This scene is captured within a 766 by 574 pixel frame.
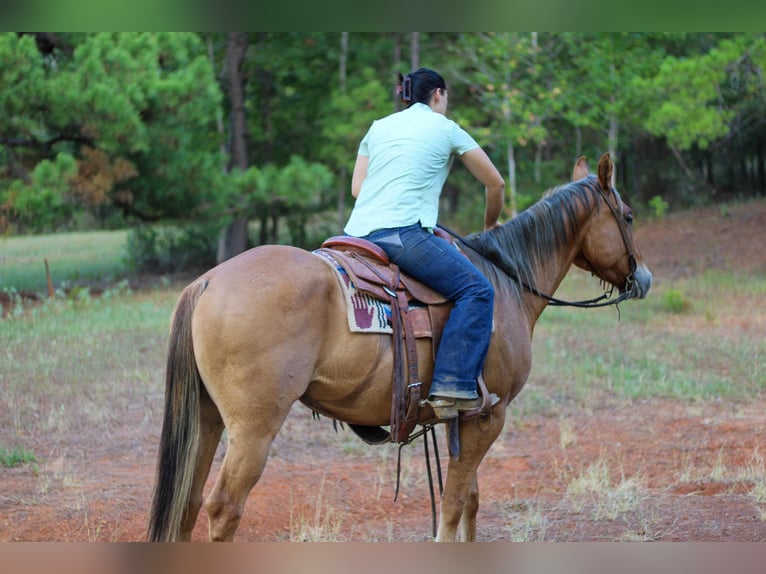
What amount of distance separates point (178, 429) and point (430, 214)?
4.11 ft

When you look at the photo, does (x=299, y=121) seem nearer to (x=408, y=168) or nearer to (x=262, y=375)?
(x=408, y=168)

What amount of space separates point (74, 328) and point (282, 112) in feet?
25.0

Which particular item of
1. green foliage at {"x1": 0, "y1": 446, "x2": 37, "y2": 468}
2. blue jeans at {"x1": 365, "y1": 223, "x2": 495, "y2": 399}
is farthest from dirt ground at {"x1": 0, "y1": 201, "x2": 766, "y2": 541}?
blue jeans at {"x1": 365, "y1": 223, "x2": 495, "y2": 399}

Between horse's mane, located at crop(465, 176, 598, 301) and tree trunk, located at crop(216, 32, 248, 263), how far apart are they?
7.62 metres

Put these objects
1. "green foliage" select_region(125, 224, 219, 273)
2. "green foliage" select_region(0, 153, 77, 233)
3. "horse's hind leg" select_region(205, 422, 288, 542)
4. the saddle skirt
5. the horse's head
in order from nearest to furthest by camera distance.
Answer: "horse's hind leg" select_region(205, 422, 288, 542) → the saddle skirt → the horse's head → "green foliage" select_region(0, 153, 77, 233) → "green foliage" select_region(125, 224, 219, 273)

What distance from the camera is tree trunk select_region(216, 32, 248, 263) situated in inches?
434

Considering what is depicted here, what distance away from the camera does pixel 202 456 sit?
2.97 m

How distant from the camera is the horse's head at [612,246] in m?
3.65

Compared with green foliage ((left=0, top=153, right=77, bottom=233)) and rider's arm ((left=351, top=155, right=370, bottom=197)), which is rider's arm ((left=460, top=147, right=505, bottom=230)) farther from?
green foliage ((left=0, top=153, right=77, bottom=233))

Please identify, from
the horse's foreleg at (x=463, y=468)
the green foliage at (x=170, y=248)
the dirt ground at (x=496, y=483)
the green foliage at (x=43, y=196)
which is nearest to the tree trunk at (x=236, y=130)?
the green foliage at (x=170, y=248)

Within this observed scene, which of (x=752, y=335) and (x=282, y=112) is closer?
(x=752, y=335)
